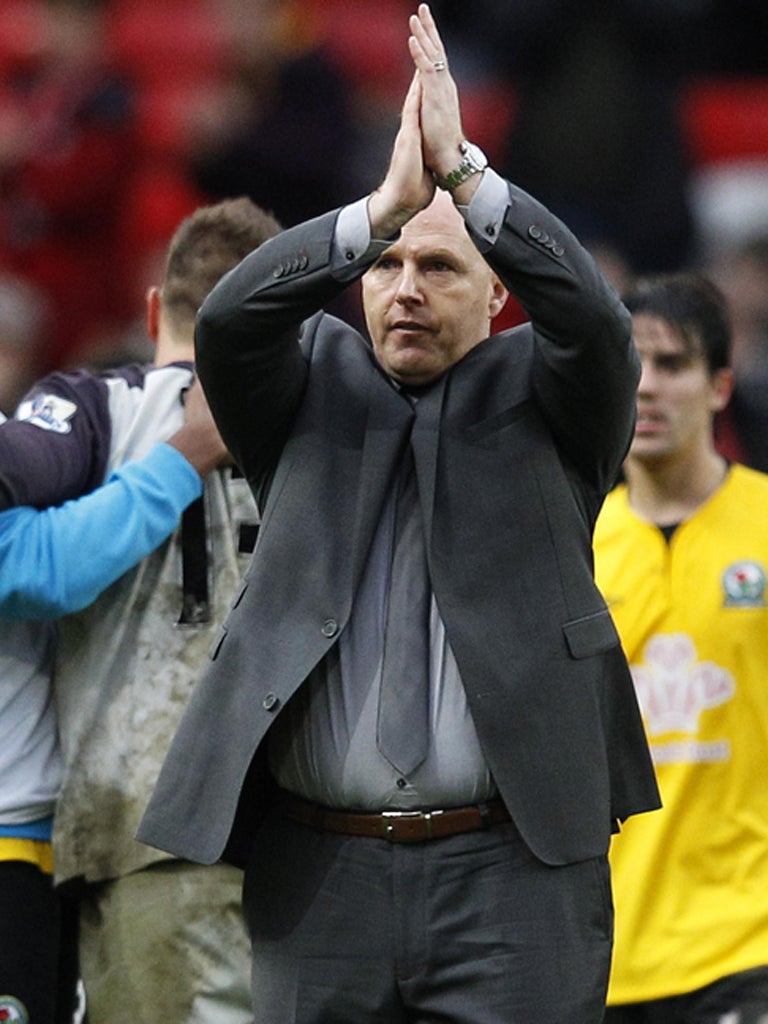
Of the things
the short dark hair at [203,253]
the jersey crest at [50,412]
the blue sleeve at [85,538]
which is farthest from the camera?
the short dark hair at [203,253]

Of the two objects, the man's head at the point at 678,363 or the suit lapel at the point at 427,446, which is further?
the man's head at the point at 678,363

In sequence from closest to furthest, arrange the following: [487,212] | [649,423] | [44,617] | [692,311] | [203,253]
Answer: [487,212], [44,617], [203,253], [649,423], [692,311]

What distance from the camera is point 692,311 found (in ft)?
16.1

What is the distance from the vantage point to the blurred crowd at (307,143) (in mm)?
7977

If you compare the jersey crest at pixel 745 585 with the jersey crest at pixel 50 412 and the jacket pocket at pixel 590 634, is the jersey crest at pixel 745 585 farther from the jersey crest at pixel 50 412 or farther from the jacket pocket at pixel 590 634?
the jersey crest at pixel 50 412

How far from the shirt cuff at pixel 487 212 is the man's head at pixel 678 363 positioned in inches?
61.7

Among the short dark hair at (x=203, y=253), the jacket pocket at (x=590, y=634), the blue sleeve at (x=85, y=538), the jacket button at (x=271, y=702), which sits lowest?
the jacket button at (x=271, y=702)

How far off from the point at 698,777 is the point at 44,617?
1470mm

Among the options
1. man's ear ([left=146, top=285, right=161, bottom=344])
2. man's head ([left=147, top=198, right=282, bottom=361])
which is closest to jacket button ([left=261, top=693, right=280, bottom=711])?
man's head ([left=147, top=198, right=282, bottom=361])

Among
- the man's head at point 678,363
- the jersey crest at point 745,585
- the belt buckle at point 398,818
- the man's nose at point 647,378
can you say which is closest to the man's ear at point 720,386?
the man's head at point 678,363

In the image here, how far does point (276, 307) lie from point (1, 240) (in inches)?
214

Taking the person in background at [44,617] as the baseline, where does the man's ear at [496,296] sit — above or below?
above

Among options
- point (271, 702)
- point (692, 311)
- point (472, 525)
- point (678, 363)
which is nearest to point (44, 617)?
point (271, 702)

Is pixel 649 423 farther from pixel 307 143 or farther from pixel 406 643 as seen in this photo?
pixel 307 143
